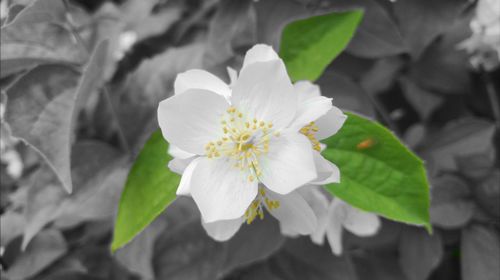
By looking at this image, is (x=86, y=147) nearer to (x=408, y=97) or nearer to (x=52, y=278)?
(x=52, y=278)

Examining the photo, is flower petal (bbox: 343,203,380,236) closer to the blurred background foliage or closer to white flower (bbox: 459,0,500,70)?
the blurred background foliage

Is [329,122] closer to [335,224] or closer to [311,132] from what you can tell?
[311,132]

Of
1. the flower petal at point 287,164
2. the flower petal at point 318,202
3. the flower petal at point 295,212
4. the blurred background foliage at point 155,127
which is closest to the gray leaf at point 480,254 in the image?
the blurred background foliage at point 155,127

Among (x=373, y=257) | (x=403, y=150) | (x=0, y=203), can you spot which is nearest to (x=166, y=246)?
(x=0, y=203)

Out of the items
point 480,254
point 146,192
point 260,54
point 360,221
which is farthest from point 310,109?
point 480,254

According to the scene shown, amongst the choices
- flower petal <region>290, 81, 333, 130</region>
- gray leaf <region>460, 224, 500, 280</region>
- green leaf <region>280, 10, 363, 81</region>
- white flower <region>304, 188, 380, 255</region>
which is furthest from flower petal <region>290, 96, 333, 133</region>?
gray leaf <region>460, 224, 500, 280</region>

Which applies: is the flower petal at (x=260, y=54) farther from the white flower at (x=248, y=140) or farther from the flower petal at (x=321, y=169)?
the flower petal at (x=321, y=169)
